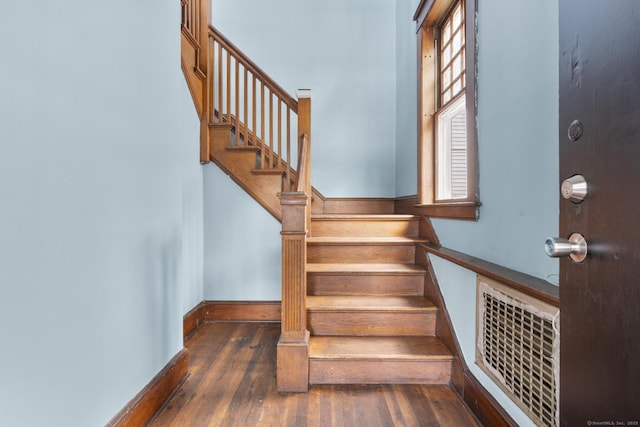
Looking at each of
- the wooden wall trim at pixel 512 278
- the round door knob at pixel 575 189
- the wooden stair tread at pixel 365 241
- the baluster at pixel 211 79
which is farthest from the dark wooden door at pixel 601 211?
the baluster at pixel 211 79

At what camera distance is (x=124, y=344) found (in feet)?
4.63

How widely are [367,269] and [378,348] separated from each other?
59 cm

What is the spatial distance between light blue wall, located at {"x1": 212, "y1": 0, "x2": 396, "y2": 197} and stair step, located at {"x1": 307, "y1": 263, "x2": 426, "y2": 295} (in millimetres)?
1661

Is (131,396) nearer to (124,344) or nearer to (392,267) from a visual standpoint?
(124,344)

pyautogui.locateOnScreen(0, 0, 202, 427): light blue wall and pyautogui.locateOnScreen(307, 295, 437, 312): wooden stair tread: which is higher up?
pyautogui.locateOnScreen(0, 0, 202, 427): light blue wall

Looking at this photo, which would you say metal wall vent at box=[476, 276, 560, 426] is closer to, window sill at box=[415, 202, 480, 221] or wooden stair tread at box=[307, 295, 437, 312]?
window sill at box=[415, 202, 480, 221]

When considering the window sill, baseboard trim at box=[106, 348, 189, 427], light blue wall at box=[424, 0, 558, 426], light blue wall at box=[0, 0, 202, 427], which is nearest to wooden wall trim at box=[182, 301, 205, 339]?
baseboard trim at box=[106, 348, 189, 427]

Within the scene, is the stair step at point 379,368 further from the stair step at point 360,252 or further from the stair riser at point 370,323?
the stair step at point 360,252

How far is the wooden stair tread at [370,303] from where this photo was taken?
2.15 meters

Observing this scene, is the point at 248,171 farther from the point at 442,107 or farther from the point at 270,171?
the point at 442,107

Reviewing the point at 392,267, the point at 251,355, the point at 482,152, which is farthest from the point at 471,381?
the point at 251,355

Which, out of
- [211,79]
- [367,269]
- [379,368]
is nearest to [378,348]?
[379,368]

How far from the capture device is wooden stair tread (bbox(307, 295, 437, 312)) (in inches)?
84.8

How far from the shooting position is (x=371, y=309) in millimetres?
2150
